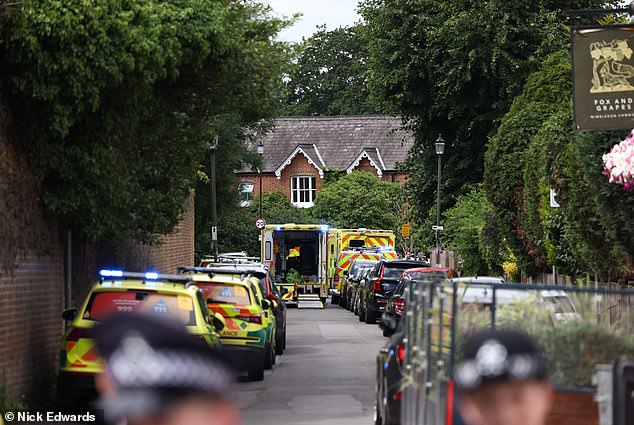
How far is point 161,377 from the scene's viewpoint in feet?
9.26

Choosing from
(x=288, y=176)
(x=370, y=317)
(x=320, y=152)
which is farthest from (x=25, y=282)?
(x=320, y=152)

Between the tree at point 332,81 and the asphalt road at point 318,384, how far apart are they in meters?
77.2

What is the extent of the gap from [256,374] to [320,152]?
80632 millimetres

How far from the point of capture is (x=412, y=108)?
4888cm

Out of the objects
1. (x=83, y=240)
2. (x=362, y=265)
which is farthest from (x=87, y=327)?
(x=362, y=265)

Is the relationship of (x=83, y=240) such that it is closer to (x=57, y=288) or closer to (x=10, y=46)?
(x=57, y=288)

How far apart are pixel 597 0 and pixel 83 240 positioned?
30897 millimetres

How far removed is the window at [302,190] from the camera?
9794cm

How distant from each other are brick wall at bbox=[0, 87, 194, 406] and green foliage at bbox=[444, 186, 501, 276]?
23.9 m

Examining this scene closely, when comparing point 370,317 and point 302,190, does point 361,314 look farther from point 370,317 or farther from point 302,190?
point 302,190

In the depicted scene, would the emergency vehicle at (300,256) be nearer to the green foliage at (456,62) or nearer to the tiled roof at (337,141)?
the green foliage at (456,62)

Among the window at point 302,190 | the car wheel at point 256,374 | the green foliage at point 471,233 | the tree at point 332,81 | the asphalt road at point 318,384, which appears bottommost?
the asphalt road at point 318,384

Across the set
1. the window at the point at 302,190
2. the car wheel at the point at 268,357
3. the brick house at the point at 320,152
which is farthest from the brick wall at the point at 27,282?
the window at the point at 302,190

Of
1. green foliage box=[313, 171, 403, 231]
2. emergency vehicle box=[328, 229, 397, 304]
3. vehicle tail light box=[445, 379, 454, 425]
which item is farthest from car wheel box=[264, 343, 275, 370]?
green foliage box=[313, 171, 403, 231]
